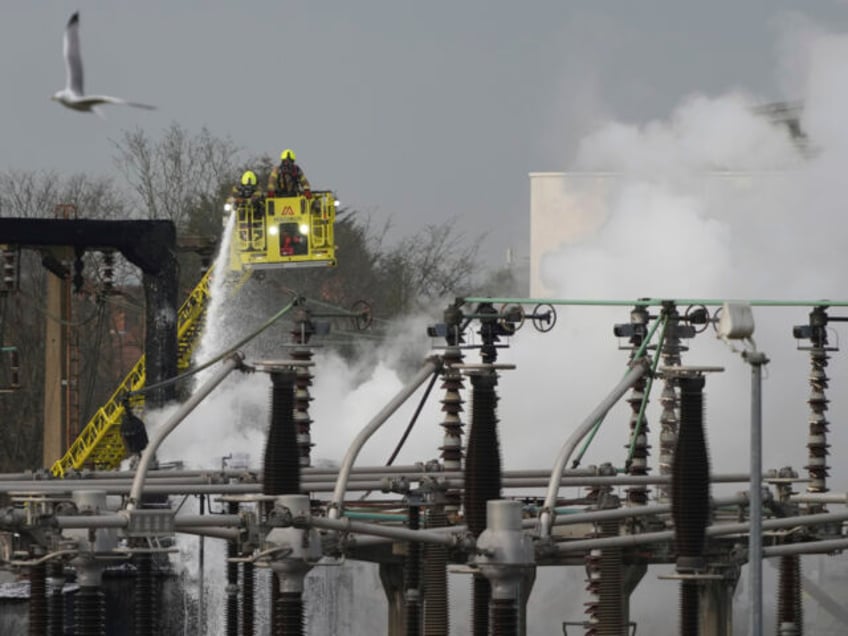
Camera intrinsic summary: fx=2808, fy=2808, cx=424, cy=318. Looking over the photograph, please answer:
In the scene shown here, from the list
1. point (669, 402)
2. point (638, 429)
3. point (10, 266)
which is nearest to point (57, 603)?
point (638, 429)

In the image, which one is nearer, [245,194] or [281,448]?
[281,448]

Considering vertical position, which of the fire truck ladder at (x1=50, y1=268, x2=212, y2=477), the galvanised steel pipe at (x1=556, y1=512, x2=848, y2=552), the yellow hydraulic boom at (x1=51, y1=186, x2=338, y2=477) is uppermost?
the yellow hydraulic boom at (x1=51, y1=186, x2=338, y2=477)

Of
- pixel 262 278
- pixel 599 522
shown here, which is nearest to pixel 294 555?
pixel 599 522

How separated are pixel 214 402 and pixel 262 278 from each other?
7.50 meters

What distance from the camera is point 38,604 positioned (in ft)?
114

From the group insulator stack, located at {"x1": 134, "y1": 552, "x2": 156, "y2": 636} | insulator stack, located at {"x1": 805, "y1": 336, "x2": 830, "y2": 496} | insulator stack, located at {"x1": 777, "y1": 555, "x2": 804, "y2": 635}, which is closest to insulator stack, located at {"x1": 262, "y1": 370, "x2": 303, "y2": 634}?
insulator stack, located at {"x1": 134, "y1": 552, "x2": 156, "y2": 636}

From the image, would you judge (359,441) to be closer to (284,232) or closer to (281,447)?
(281,447)

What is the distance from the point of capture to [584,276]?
73.3 metres

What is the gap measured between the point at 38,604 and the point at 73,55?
33.9ft

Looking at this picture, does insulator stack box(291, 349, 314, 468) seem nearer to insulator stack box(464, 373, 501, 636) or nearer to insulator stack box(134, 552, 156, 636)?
insulator stack box(134, 552, 156, 636)

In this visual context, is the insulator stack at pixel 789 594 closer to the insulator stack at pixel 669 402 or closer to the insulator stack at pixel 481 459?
the insulator stack at pixel 669 402

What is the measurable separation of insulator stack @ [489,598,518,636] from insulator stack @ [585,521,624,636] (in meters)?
6.15

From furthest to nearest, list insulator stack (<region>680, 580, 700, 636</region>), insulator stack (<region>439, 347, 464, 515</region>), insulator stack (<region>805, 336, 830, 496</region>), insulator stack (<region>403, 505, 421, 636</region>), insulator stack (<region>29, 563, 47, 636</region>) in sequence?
insulator stack (<region>805, 336, 830, 496</region>) < insulator stack (<region>439, 347, 464, 515</region>) < insulator stack (<region>403, 505, 421, 636</region>) < insulator stack (<region>680, 580, 700, 636</region>) < insulator stack (<region>29, 563, 47, 636</region>)

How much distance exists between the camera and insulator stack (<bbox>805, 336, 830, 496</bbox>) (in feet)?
146
